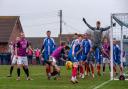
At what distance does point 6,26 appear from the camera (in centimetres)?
8675

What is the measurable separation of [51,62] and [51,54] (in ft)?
1.69

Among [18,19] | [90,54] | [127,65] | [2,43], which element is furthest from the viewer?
[18,19]

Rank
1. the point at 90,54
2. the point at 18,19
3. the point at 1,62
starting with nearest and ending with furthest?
the point at 90,54 → the point at 1,62 → the point at 18,19

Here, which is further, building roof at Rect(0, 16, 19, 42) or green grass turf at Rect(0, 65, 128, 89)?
building roof at Rect(0, 16, 19, 42)

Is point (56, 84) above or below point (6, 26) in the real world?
below

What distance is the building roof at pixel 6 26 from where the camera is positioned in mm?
83375

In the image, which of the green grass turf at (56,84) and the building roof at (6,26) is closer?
the green grass turf at (56,84)

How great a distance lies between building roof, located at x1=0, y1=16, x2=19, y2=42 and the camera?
83.4 meters

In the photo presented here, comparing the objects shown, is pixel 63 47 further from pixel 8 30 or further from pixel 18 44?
pixel 8 30

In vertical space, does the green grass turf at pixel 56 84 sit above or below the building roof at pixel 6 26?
below

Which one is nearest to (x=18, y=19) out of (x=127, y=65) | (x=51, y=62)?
(x=127, y=65)

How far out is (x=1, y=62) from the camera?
5900 cm

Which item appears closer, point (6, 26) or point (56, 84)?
point (56, 84)

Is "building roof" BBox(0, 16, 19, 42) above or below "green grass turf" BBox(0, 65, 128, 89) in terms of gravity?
above
